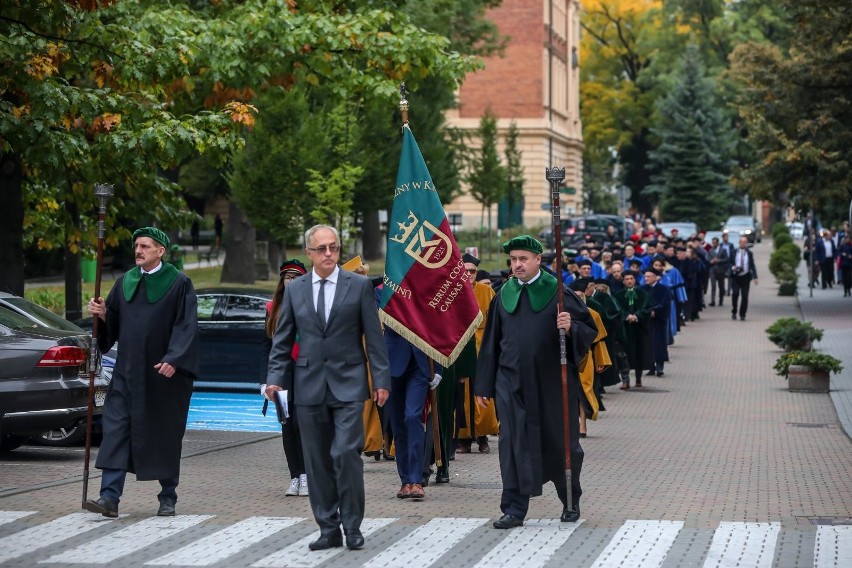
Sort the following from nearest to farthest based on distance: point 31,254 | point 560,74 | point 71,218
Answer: point 71,218 → point 31,254 → point 560,74

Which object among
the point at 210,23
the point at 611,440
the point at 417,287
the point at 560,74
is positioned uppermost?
the point at 560,74

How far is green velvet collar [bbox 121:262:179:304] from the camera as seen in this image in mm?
10648

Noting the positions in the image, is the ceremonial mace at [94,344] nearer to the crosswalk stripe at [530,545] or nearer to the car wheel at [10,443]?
the crosswalk stripe at [530,545]

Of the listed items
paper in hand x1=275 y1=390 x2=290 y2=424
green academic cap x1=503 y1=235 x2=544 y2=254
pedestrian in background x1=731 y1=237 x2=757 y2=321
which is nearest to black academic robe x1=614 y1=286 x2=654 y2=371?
pedestrian in background x1=731 y1=237 x2=757 y2=321

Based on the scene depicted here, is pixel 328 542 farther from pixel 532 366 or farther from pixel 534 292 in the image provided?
pixel 534 292

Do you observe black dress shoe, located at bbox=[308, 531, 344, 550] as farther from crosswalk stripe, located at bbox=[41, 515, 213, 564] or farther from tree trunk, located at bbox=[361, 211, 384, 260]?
tree trunk, located at bbox=[361, 211, 384, 260]

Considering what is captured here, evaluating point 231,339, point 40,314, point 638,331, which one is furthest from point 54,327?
point 638,331

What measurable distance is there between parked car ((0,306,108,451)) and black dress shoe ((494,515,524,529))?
15.4 ft

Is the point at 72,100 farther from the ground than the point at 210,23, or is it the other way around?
the point at 210,23

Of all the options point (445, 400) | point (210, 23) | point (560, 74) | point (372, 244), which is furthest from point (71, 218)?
point (560, 74)

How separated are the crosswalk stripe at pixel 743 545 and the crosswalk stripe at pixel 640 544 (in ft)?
0.86

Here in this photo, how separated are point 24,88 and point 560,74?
71.5 meters

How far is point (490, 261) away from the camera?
55875 millimetres

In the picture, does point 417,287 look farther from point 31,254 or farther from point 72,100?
point 31,254
